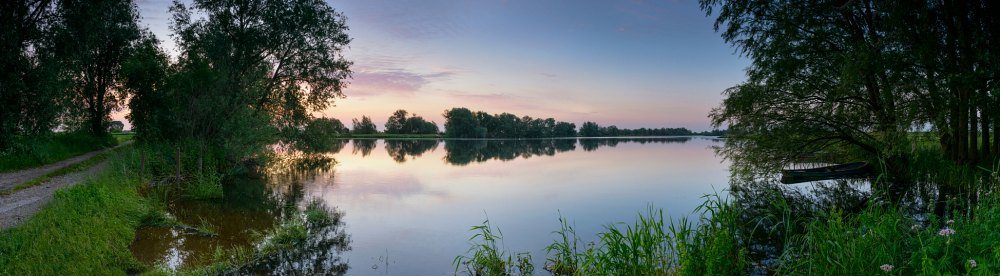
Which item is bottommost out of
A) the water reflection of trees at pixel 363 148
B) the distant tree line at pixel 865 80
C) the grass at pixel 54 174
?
the water reflection of trees at pixel 363 148

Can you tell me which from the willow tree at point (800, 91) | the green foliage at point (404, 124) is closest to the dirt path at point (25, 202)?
the willow tree at point (800, 91)

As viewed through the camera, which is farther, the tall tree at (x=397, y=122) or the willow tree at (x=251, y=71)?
the tall tree at (x=397, y=122)

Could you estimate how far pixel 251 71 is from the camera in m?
23.1

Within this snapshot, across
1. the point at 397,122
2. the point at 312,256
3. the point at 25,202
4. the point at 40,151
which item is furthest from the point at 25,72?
the point at 397,122

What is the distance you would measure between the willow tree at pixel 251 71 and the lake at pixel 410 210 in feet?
8.12

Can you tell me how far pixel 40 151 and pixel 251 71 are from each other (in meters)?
8.41

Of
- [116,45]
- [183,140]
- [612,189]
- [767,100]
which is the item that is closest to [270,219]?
[183,140]

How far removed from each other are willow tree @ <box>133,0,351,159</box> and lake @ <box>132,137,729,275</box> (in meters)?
2.47

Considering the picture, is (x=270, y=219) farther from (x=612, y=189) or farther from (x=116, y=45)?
(x=116, y=45)

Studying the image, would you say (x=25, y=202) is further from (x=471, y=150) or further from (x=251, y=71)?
(x=471, y=150)

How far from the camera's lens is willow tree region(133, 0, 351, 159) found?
1962cm

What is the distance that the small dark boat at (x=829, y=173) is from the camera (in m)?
19.1

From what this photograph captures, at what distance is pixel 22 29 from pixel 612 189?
24066mm

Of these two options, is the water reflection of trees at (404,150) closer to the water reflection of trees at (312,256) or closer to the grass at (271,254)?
the water reflection of trees at (312,256)
